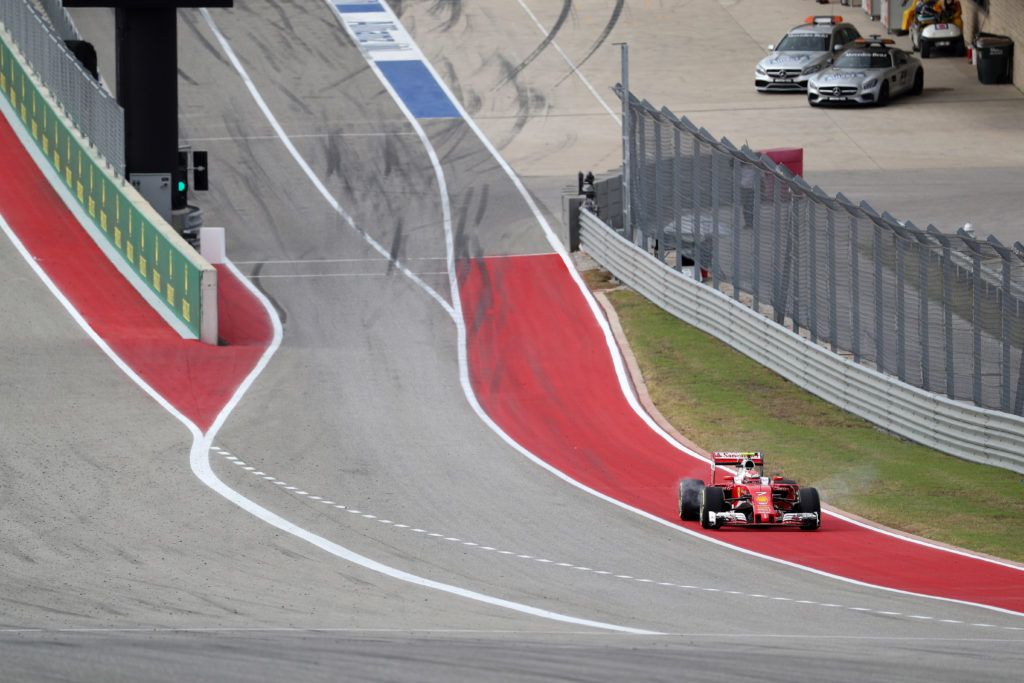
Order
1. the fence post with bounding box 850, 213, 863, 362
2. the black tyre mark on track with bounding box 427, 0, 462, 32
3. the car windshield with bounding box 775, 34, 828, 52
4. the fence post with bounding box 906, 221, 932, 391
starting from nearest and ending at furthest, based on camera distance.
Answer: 1. the fence post with bounding box 906, 221, 932, 391
2. the fence post with bounding box 850, 213, 863, 362
3. the car windshield with bounding box 775, 34, 828, 52
4. the black tyre mark on track with bounding box 427, 0, 462, 32

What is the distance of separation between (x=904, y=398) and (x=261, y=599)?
12258 mm

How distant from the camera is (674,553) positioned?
19.8 m

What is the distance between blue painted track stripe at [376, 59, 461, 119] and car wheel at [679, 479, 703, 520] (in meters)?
30.0

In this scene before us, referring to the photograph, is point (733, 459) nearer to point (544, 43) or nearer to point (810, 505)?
A: point (810, 505)

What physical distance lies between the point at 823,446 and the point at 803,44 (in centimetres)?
3006

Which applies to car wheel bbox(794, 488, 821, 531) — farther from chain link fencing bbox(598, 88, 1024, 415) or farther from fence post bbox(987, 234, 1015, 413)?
fence post bbox(987, 234, 1015, 413)

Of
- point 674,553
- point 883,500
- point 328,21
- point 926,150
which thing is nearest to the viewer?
point 674,553

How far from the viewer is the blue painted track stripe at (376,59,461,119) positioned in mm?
50781

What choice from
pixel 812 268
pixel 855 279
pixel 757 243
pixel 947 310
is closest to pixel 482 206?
pixel 757 243

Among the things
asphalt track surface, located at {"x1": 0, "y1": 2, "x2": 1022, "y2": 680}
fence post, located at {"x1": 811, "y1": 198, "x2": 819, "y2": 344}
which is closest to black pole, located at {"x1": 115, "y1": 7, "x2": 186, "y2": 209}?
asphalt track surface, located at {"x1": 0, "y1": 2, "x2": 1022, "y2": 680}

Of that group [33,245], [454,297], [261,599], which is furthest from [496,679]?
[33,245]

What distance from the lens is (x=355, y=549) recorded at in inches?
771

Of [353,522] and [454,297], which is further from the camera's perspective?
[454,297]

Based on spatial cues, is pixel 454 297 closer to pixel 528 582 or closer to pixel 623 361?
pixel 623 361
